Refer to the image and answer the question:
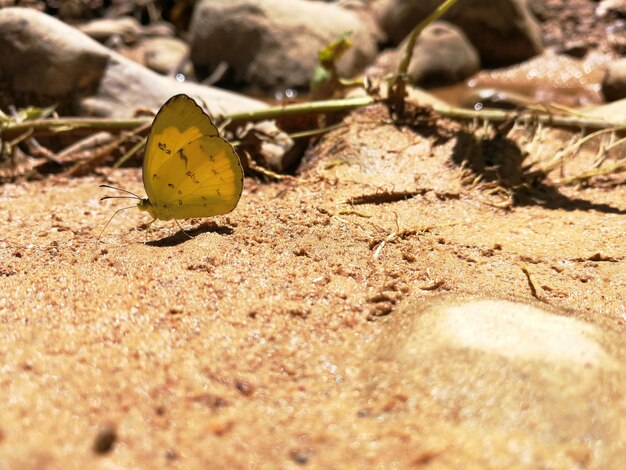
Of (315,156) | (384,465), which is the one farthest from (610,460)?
(315,156)

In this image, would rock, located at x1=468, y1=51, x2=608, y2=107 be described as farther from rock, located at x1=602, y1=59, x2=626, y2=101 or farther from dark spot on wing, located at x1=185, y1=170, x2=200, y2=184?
dark spot on wing, located at x1=185, y1=170, x2=200, y2=184

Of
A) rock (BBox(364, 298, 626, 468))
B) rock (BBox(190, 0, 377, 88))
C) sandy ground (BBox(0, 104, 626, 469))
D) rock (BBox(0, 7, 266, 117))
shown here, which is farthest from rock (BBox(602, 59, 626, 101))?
rock (BBox(364, 298, 626, 468))

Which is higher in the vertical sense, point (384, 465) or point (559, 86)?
point (384, 465)

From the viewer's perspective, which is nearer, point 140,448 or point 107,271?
point 140,448

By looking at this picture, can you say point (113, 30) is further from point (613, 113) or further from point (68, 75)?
point (613, 113)

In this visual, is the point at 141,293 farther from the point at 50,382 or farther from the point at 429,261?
the point at 429,261

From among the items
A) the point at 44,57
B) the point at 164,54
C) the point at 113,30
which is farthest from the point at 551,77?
the point at 113,30
